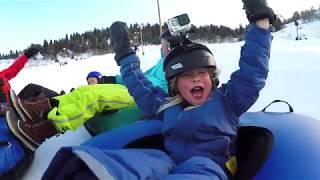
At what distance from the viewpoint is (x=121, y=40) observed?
2.46 m

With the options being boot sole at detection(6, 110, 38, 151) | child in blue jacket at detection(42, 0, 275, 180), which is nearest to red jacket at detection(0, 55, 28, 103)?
boot sole at detection(6, 110, 38, 151)

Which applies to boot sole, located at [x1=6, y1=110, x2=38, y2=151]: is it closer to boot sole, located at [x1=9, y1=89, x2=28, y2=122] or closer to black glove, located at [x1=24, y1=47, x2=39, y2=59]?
boot sole, located at [x1=9, y1=89, x2=28, y2=122]

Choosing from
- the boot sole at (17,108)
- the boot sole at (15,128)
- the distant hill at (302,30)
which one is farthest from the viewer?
the distant hill at (302,30)

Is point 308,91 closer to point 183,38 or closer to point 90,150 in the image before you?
point 183,38

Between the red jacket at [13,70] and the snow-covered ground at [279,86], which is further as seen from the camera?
the red jacket at [13,70]

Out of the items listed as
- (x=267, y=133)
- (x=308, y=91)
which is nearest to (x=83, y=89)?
(x=267, y=133)

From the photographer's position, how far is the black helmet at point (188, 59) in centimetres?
208

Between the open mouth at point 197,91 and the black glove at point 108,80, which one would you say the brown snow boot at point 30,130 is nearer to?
the black glove at point 108,80

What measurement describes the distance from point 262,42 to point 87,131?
2.07 m

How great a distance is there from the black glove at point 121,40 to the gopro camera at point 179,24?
314 mm

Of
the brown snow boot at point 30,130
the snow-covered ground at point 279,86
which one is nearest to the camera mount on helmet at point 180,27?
the brown snow boot at point 30,130

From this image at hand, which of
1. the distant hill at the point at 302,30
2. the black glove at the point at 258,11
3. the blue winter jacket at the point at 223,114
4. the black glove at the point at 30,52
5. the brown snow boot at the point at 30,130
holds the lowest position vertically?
the distant hill at the point at 302,30

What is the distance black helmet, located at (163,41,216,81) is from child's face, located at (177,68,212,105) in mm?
27

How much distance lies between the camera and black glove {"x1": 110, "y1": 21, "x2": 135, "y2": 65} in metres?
2.46
